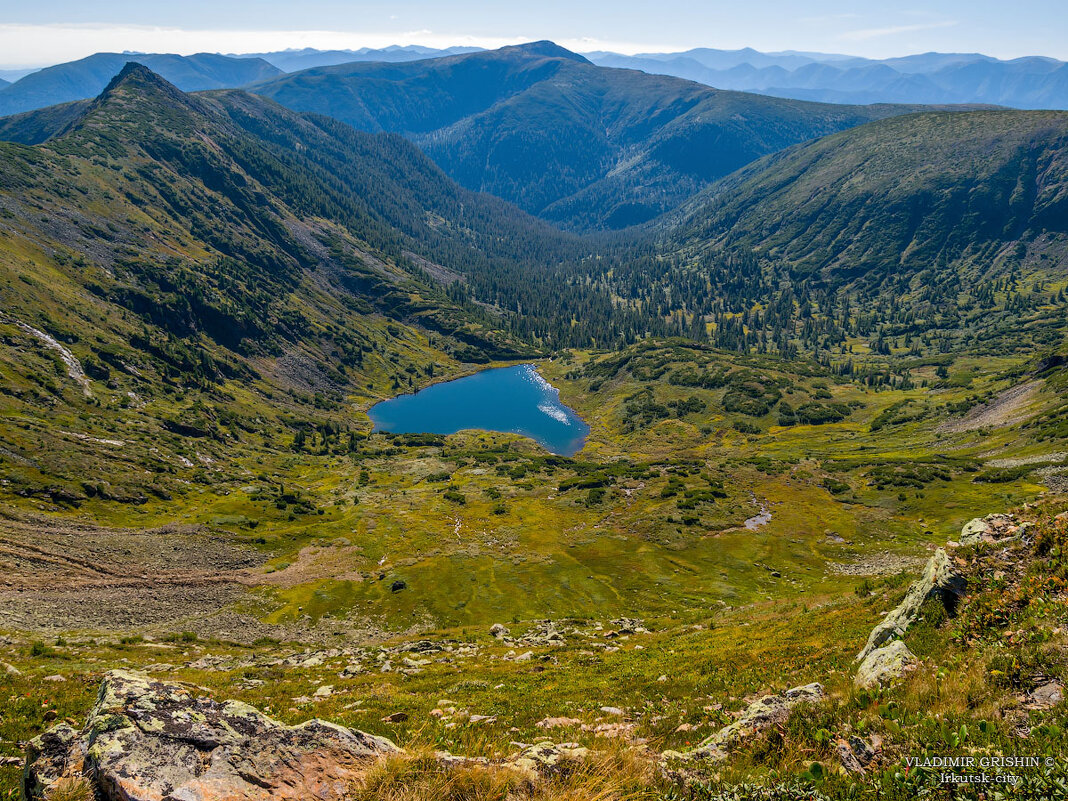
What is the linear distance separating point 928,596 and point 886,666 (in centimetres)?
453

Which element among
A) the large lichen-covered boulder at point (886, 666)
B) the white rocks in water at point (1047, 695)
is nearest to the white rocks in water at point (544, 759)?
the large lichen-covered boulder at point (886, 666)

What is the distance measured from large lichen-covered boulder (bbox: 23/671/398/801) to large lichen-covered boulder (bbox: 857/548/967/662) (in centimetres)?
1914

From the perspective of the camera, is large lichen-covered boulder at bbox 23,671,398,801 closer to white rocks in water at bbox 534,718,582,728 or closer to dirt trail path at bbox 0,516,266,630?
white rocks in water at bbox 534,718,582,728

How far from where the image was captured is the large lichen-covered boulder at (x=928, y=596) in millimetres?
20578

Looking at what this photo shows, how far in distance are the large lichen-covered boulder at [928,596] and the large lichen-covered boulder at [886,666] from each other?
5.45 feet

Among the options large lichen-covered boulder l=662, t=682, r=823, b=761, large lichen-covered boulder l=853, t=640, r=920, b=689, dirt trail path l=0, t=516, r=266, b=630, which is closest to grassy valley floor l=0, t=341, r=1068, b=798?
dirt trail path l=0, t=516, r=266, b=630

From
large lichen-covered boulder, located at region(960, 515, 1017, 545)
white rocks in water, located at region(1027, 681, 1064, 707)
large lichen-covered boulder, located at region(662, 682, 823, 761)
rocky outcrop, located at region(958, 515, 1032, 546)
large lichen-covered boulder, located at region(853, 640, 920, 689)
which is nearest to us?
white rocks in water, located at region(1027, 681, 1064, 707)

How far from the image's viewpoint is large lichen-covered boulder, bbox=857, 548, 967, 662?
20.6 meters

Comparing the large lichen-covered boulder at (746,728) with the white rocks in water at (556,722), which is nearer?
the large lichen-covered boulder at (746,728)

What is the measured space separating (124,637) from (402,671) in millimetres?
33219

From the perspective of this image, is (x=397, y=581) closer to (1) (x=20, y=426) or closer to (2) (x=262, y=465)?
(1) (x=20, y=426)

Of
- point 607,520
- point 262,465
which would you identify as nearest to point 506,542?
point 607,520

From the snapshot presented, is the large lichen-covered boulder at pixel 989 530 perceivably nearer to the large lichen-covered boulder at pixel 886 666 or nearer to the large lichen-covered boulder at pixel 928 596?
the large lichen-covered boulder at pixel 928 596

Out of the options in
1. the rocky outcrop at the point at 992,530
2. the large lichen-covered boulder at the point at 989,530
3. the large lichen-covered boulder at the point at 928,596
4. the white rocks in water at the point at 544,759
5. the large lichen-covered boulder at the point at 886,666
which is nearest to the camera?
the white rocks in water at the point at 544,759
